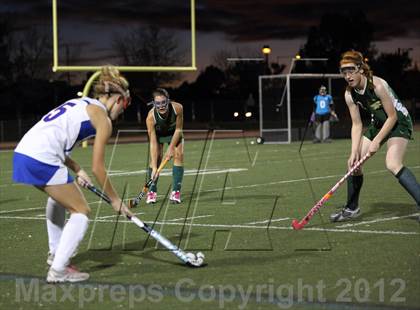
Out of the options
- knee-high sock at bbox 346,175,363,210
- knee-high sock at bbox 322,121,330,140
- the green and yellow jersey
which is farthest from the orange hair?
knee-high sock at bbox 322,121,330,140

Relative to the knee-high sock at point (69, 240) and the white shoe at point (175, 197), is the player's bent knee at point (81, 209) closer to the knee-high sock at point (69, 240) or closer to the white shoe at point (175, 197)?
the knee-high sock at point (69, 240)

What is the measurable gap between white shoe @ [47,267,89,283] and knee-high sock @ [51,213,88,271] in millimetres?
53

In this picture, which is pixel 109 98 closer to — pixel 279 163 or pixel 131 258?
pixel 131 258

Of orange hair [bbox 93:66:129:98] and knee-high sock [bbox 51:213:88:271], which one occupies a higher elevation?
orange hair [bbox 93:66:129:98]

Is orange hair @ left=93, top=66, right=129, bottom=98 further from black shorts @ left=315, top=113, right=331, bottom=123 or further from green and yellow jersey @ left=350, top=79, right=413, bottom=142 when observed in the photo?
black shorts @ left=315, top=113, right=331, bottom=123

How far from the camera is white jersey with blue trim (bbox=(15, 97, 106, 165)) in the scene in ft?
23.7

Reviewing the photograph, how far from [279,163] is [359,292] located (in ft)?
48.3

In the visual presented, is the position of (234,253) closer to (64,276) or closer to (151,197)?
(64,276)

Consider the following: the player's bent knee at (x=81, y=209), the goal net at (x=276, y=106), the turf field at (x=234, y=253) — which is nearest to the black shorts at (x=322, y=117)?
the goal net at (x=276, y=106)

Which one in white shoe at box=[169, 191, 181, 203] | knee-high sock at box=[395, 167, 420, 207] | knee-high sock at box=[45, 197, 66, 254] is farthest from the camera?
white shoe at box=[169, 191, 181, 203]

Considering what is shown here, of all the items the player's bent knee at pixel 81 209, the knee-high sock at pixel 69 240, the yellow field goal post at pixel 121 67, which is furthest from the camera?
the yellow field goal post at pixel 121 67

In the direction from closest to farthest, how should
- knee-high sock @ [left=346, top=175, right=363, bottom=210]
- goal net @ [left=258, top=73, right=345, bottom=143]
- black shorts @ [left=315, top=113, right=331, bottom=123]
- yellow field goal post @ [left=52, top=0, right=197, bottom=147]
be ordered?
knee-high sock @ [left=346, top=175, right=363, bottom=210], yellow field goal post @ [left=52, top=0, right=197, bottom=147], black shorts @ [left=315, top=113, right=331, bottom=123], goal net @ [left=258, top=73, right=345, bottom=143]

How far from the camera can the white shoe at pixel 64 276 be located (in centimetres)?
722

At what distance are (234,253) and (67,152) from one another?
204cm
